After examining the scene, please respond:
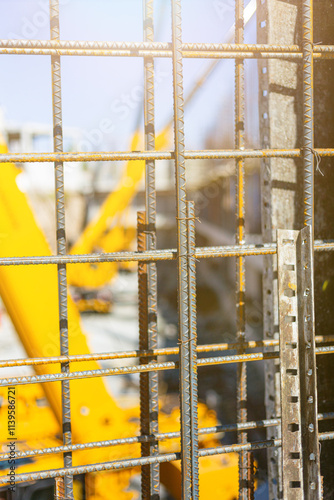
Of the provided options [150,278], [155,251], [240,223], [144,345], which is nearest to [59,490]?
[144,345]

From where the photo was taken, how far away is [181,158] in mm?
1669

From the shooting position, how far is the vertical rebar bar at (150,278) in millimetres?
1750

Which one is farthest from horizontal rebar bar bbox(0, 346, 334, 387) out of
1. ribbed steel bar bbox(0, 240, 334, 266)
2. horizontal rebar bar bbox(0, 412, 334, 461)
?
ribbed steel bar bbox(0, 240, 334, 266)

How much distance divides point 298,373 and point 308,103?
1072mm

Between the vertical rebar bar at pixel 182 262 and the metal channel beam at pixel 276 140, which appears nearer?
the vertical rebar bar at pixel 182 262

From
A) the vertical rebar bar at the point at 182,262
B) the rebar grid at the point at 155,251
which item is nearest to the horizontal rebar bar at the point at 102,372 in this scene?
the rebar grid at the point at 155,251

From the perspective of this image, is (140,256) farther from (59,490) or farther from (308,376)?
(59,490)

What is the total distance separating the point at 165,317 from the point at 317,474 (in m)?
13.2

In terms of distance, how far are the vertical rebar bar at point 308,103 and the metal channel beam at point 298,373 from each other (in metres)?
0.20

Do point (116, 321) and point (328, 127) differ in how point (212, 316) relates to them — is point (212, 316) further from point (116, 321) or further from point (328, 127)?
point (328, 127)

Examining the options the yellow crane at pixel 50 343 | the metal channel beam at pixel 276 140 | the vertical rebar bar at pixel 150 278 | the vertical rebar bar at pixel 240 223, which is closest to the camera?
the vertical rebar bar at pixel 150 278

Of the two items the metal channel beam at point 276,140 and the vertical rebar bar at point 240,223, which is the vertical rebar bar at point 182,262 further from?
the metal channel beam at point 276,140

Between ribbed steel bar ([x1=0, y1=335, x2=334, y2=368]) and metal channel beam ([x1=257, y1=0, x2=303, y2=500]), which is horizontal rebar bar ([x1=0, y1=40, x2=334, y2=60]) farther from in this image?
ribbed steel bar ([x1=0, y1=335, x2=334, y2=368])

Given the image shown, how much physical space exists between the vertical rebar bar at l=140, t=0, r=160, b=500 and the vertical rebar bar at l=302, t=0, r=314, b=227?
24.4 inches
